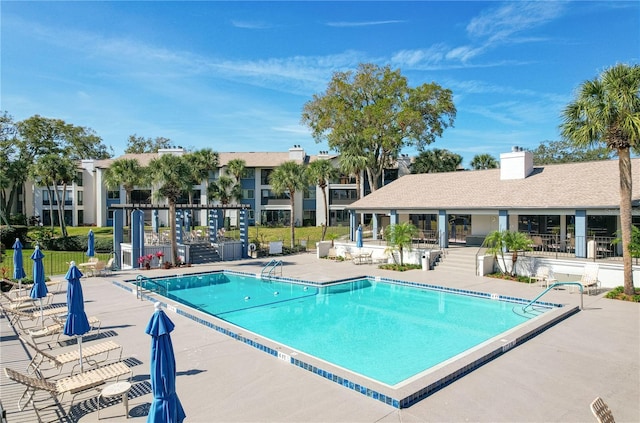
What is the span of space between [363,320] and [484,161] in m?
38.2

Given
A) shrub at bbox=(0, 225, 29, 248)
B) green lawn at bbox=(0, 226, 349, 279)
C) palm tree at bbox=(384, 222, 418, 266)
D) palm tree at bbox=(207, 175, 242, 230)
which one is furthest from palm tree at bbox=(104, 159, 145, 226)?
palm tree at bbox=(384, 222, 418, 266)

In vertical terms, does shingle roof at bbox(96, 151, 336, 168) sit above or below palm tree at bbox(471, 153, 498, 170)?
above

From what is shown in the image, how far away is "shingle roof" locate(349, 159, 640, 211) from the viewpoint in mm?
21156

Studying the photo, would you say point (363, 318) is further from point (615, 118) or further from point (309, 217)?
point (309, 217)

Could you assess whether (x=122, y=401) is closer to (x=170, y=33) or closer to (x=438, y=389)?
(x=438, y=389)

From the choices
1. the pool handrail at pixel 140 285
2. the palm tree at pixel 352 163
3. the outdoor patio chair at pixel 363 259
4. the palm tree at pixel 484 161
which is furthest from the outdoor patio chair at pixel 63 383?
the palm tree at pixel 484 161

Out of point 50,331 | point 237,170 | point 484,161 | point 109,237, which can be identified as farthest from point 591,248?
point 109,237

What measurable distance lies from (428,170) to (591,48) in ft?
91.8

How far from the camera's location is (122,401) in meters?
7.61

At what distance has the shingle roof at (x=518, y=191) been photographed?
21156mm

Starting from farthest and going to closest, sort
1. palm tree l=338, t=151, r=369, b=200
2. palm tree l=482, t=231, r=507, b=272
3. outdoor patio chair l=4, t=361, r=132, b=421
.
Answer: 1. palm tree l=338, t=151, r=369, b=200
2. palm tree l=482, t=231, r=507, b=272
3. outdoor patio chair l=4, t=361, r=132, b=421

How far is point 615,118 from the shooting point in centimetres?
1527

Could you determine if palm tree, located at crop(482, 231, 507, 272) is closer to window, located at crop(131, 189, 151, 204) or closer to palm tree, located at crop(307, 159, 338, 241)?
palm tree, located at crop(307, 159, 338, 241)

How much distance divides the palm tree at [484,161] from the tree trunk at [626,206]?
32.3 metres
